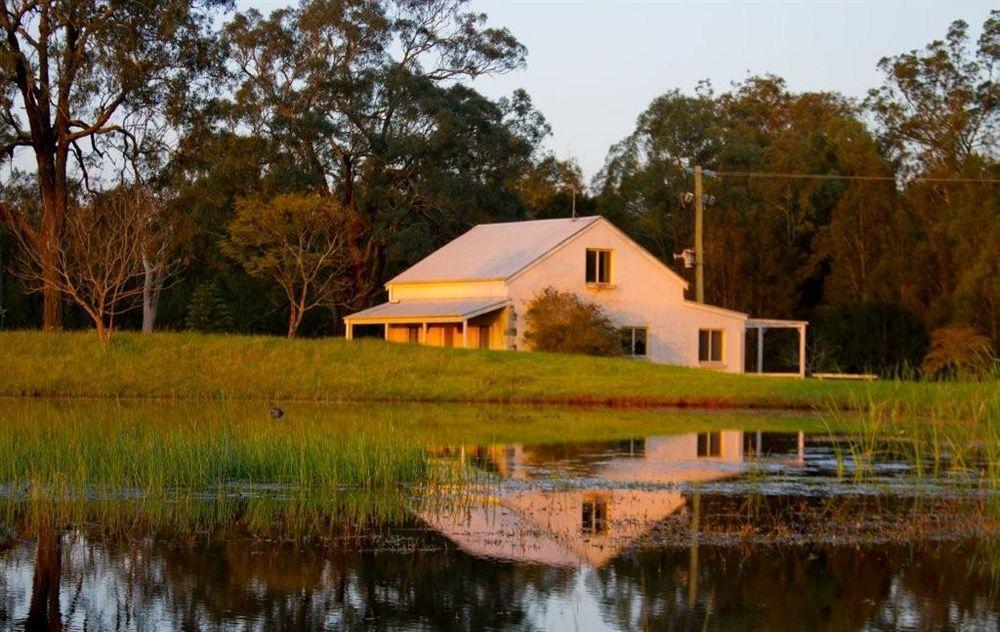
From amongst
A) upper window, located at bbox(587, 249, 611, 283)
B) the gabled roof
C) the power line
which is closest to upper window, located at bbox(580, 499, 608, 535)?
the gabled roof

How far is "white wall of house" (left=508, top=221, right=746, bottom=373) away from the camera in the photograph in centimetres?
5231

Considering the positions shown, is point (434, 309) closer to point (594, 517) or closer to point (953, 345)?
point (953, 345)

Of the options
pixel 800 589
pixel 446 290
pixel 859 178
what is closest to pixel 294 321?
pixel 446 290

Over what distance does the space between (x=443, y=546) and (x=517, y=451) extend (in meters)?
9.70

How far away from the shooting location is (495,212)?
64562 mm

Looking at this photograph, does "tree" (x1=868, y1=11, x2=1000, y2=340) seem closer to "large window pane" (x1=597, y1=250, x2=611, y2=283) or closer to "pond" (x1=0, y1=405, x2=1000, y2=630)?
"large window pane" (x1=597, y1=250, x2=611, y2=283)

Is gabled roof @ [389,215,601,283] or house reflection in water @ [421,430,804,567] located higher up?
gabled roof @ [389,215,601,283]

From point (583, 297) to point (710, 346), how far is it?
5.14 metres

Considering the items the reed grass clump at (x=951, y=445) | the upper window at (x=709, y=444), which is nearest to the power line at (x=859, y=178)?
the upper window at (x=709, y=444)

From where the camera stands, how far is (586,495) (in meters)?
17.5

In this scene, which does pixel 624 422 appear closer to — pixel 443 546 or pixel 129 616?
pixel 443 546

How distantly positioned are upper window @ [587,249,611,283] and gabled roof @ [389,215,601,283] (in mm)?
1057

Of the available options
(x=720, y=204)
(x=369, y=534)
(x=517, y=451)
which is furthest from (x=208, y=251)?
(x=369, y=534)

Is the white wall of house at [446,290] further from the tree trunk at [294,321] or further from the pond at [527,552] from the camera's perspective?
the pond at [527,552]
